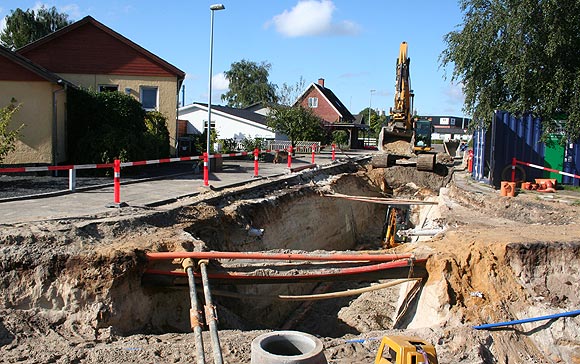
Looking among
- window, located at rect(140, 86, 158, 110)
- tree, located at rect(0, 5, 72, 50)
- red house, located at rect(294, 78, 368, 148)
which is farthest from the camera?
red house, located at rect(294, 78, 368, 148)

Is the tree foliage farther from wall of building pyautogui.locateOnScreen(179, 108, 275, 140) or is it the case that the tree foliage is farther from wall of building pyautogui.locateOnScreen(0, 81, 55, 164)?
wall of building pyautogui.locateOnScreen(179, 108, 275, 140)

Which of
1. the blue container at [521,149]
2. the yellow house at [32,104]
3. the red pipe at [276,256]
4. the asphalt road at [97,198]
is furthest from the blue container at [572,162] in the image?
the yellow house at [32,104]

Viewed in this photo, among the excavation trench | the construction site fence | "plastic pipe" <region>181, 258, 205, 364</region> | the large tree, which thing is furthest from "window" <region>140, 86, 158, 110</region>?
"plastic pipe" <region>181, 258, 205, 364</region>

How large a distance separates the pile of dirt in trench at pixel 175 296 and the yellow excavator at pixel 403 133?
1170cm

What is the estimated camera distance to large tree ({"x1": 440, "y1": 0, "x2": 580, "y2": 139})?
1549 cm

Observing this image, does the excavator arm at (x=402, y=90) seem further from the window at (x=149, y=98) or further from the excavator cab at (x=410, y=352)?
the excavator cab at (x=410, y=352)

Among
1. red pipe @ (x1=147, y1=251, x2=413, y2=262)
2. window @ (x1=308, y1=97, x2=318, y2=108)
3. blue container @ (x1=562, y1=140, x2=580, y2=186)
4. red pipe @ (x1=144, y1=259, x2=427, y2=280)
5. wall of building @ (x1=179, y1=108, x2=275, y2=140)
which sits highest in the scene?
window @ (x1=308, y1=97, x2=318, y2=108)

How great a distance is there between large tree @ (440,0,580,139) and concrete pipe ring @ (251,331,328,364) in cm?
1356

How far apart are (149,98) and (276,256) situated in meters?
17.6

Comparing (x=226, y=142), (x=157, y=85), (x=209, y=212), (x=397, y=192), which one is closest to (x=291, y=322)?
(x=209, y=212)

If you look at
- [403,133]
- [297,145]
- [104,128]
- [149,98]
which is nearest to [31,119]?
[104,128]

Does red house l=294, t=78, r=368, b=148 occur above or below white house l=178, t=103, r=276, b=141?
above

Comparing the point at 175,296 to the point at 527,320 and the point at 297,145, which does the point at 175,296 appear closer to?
the point at 527,320

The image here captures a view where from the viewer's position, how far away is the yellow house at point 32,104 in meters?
15.5
